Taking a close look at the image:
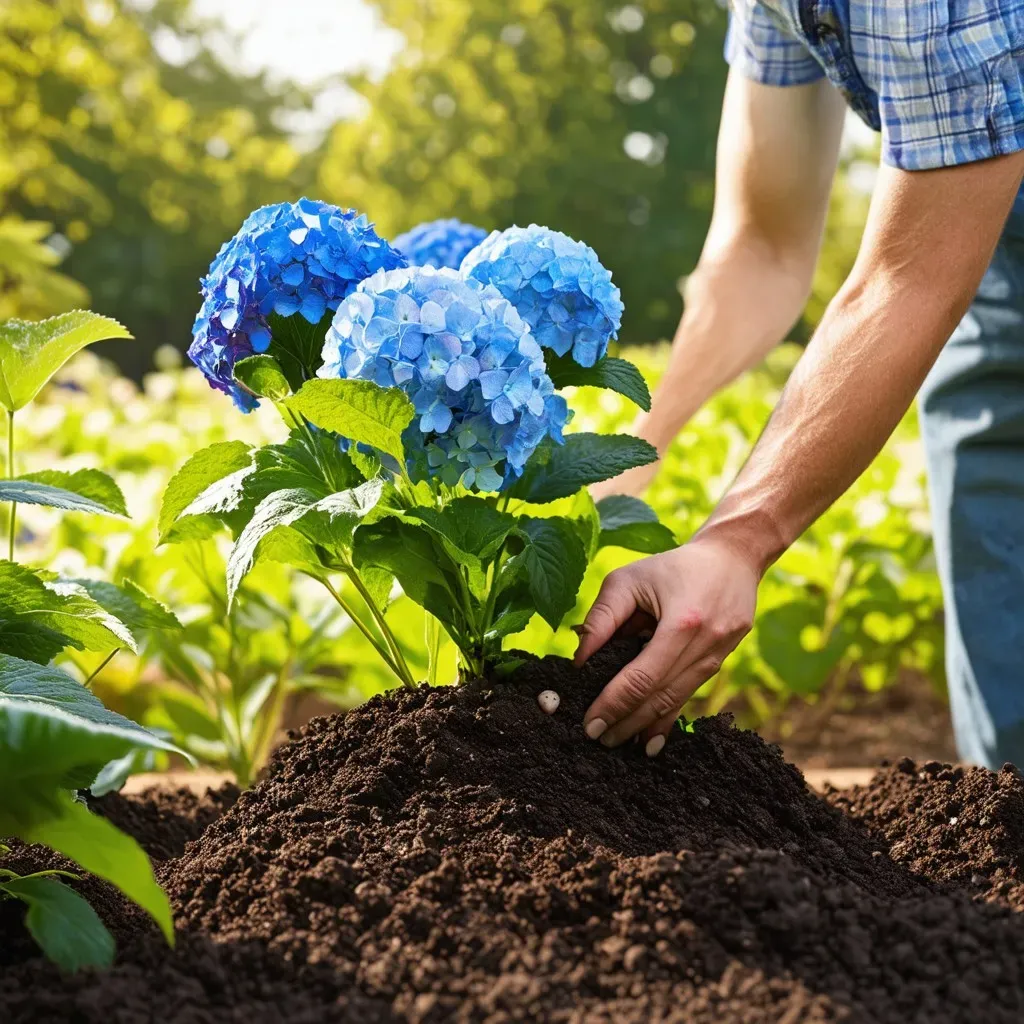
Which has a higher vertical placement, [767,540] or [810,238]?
[810,238]

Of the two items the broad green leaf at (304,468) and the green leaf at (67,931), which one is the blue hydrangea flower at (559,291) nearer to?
the broad green leaf at (304,468)

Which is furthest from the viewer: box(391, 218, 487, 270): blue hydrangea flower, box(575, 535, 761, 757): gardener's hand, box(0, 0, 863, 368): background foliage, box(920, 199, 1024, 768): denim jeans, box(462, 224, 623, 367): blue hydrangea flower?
box(0, 0, 863, 368): background foliage

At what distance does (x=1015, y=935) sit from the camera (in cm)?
113

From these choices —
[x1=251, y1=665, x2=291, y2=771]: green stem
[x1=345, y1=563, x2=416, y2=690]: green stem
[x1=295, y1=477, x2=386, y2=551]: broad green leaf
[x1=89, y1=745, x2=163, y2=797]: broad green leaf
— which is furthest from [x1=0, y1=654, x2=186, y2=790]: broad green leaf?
[x1=251, y1=665, x2=291, y2=771]: green stem

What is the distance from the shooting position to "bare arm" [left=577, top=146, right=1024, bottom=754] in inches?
56.8

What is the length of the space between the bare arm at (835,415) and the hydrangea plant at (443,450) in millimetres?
124

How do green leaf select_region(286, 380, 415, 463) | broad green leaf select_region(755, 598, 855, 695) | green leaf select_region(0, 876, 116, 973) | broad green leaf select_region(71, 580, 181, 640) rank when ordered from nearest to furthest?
green leaf select_region(0, 876, 116, 973), green leaf select_region(286, 380, 415, 463), broad green leaf select_region(71, 580, 181, 640), broad green leaf select_region(755, 598, 855, 695)

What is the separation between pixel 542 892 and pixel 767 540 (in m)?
0.54

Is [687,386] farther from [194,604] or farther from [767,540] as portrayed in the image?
[194,604]

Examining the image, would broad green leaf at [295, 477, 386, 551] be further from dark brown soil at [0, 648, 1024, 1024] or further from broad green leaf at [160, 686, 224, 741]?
broad green leaf at [160, 686, 224, 741]

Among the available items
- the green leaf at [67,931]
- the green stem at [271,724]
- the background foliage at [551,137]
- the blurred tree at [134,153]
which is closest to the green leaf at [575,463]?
the green leaf at [67,931]

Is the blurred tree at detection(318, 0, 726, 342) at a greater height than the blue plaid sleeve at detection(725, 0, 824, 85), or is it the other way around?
the blurred tree at detection(318, 0, 726, 342)

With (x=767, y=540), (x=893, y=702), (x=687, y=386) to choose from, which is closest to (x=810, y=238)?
(x=687, y=386)

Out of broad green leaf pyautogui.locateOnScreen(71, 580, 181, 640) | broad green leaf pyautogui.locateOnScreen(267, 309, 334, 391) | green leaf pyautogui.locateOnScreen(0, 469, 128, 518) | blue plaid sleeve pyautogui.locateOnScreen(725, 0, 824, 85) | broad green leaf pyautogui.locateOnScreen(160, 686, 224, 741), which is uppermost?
blue plaid sleeve pyautogui.locateOnScreen(725, 0, 824, 85)
